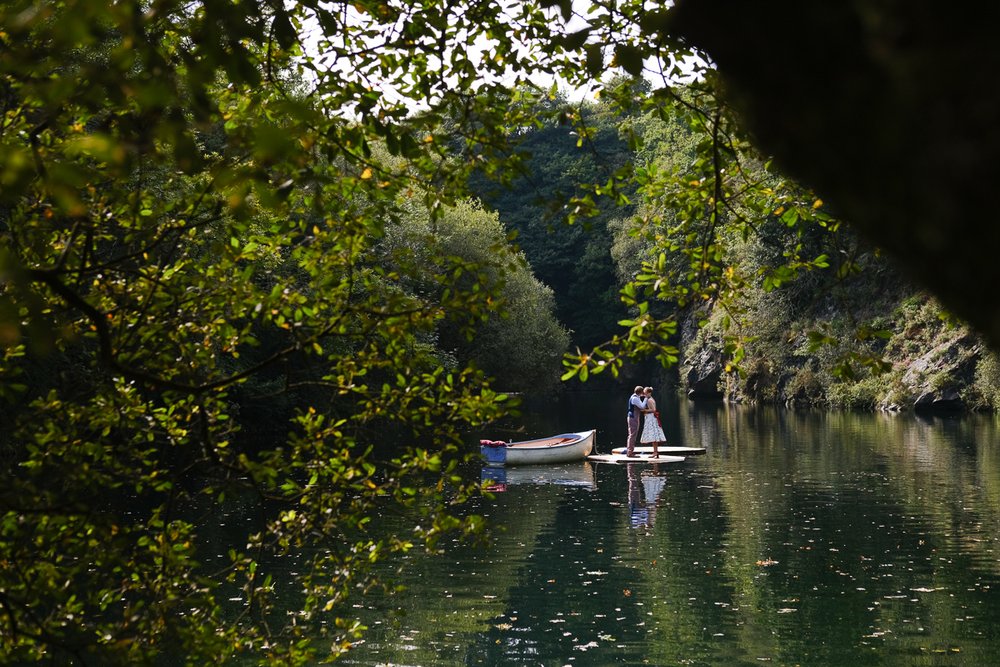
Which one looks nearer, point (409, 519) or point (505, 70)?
point (505, 70)

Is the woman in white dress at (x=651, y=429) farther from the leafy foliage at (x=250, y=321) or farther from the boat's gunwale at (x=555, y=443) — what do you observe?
the leafy foliage at (x=250, y=321)

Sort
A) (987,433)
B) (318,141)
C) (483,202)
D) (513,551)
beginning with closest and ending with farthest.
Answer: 1. (318,141)
2. (483,202)
3. (513,551)
4. (987,433)

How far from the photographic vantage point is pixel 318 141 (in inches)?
217

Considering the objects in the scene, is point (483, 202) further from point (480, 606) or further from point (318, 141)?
point (480, 606)

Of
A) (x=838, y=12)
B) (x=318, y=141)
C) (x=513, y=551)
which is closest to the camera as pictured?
(x=838, y=12)

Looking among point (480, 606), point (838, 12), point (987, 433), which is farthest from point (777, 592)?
point (987, 433)

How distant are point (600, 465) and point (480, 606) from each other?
55.5 feet

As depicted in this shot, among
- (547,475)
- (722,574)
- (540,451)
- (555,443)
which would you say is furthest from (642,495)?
(722,574)

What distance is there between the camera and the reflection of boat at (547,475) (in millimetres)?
26656

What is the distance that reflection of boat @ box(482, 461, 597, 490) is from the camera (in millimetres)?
26656

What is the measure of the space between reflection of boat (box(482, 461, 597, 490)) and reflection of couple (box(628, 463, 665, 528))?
3.25 feet

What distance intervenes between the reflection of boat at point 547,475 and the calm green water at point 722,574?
0.20 m

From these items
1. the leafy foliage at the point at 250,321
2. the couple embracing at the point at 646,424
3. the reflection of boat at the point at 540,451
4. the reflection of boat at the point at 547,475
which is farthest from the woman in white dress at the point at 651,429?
the leafy foliage at the point at 250,321

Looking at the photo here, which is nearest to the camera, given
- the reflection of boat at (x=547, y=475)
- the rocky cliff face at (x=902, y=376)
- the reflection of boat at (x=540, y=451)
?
the reflection of boat at (x=547, y=475)
